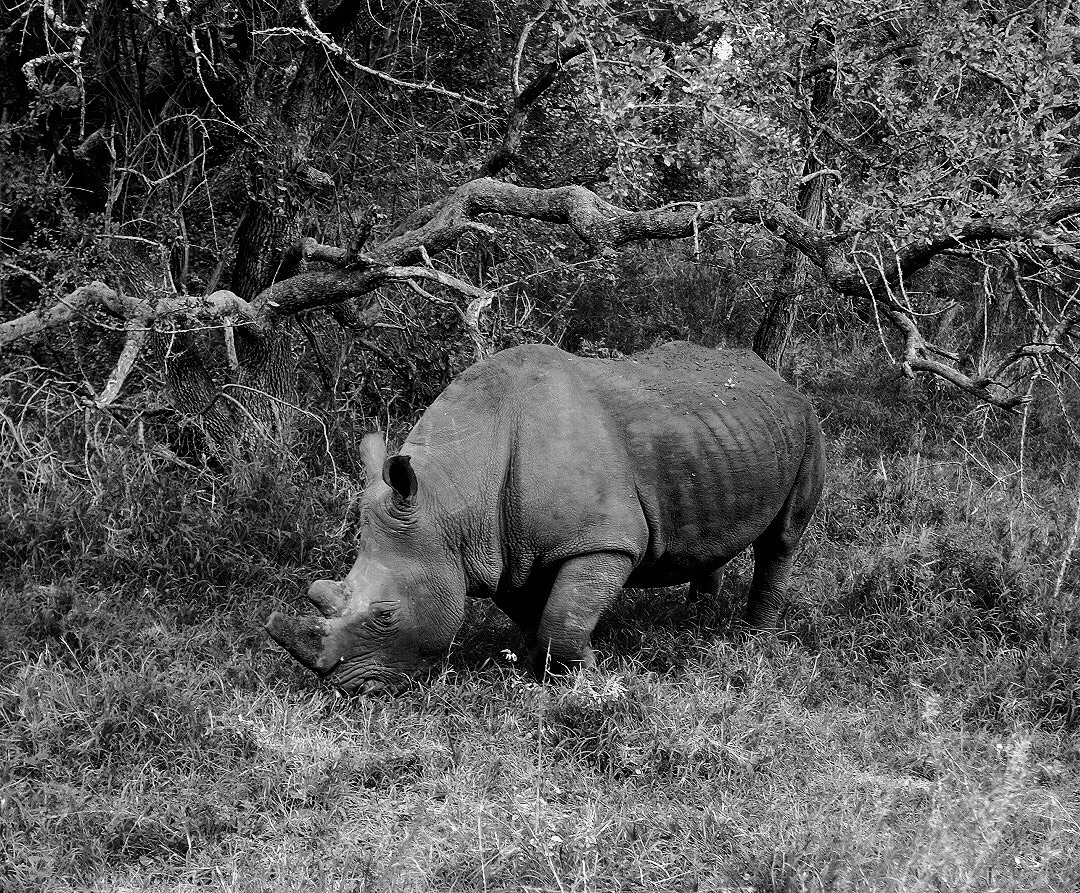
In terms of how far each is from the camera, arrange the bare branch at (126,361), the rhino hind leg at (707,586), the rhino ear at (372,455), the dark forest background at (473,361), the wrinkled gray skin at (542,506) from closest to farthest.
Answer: the dark forest background at (473,361), the wrinkled gray skin at (542,506), the rhino ear at (372,455), the bare branch at (126,361), the rhino hind leg at (707,586)

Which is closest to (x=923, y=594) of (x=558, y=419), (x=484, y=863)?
(x=558, y=419)

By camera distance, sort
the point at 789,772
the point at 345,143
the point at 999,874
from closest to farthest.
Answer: the point at 999,874 → the point at 789,772 → the point at 345,143

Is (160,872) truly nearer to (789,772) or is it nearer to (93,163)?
(789,772)

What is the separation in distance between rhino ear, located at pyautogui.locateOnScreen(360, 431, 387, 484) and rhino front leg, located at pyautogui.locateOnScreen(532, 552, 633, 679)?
3.31 feet

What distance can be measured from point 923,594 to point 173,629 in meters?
4.09

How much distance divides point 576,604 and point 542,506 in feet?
1.57

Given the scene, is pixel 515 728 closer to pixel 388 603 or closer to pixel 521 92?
pixel 388 603

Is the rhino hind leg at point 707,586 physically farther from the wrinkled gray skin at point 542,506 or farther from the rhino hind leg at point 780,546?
the wrinkled gray skin at point 542,506

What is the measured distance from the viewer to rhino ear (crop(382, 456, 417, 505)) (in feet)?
17.1

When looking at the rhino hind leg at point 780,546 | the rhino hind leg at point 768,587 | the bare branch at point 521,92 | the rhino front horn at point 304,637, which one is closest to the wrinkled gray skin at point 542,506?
the rhino front horn at point 304,637

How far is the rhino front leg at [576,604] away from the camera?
5520 millimetres

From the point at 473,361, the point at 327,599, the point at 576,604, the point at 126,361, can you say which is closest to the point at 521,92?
the point at 473,361

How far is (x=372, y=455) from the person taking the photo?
583 cm

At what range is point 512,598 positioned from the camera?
5973 millimetres
